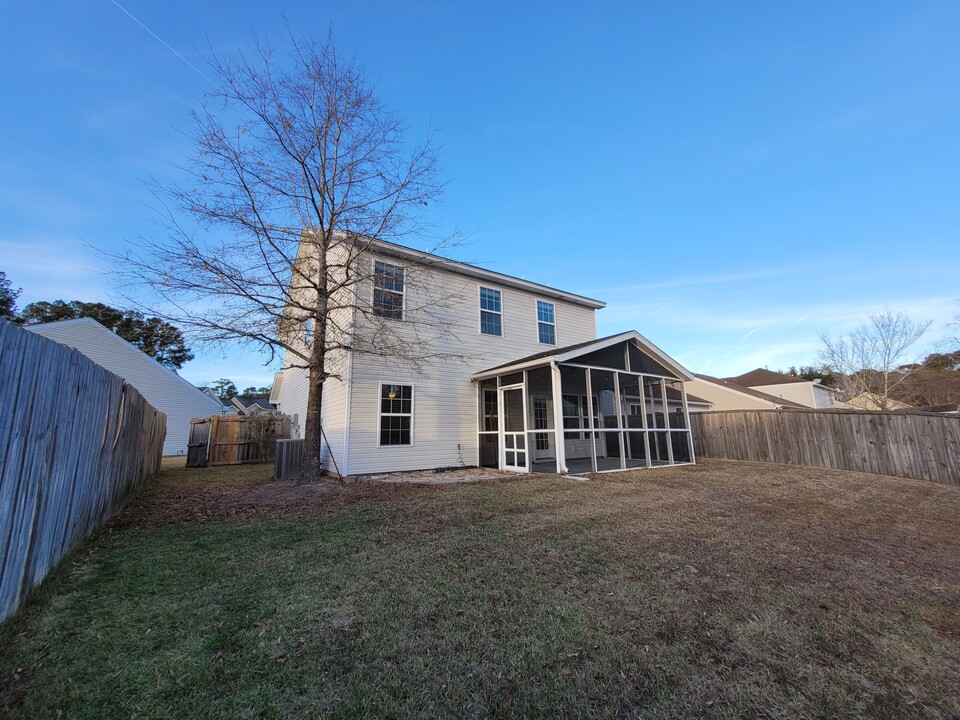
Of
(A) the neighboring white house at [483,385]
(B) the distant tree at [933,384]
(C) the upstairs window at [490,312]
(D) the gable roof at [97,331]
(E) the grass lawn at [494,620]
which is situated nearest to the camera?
(E) the grass lawn at [494,620]

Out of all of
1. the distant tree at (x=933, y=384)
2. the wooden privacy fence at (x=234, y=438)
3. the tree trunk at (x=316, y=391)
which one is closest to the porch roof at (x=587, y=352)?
the tree trunk at (x=316, y=391)

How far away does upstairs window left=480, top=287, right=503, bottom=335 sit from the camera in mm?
12727

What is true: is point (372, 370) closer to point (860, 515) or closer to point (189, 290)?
point (189, 290)

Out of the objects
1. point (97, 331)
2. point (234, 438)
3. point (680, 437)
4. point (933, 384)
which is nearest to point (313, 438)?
point (234, 438)

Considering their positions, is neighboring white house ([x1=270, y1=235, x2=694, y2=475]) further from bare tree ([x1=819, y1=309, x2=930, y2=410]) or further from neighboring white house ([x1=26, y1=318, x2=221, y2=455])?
bare tree ([x1=819, y1=309, x2=930, y2=410])

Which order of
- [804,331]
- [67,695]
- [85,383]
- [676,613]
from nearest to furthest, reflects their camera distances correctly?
1. [67,695]
2. [676,613]
3. [85,383]
4. [804,331]

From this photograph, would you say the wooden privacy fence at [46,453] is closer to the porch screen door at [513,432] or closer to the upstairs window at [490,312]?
the porch screen door at [513,432]

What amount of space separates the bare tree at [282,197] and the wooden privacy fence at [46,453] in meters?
3.19

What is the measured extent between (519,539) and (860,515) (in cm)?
564

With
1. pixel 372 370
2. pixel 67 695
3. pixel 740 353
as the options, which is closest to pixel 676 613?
pixel 67 695

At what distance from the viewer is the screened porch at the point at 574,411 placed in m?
10.2

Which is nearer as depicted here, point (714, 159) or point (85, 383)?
point (85, 383)

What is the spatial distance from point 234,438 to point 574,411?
12.5 metres

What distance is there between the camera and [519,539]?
15.0 ft
